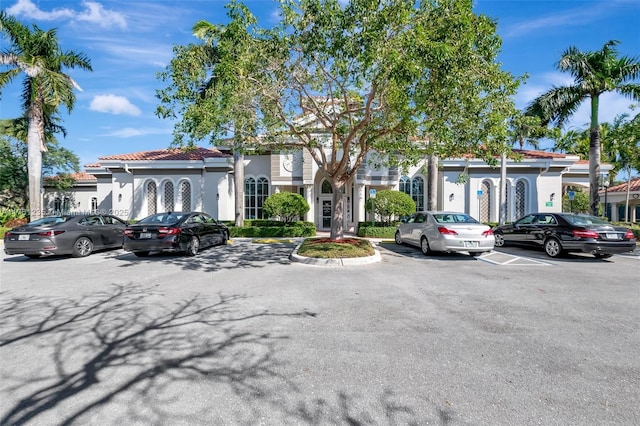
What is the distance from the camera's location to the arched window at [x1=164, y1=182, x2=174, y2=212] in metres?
21.2

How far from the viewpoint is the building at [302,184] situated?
20.0 meters

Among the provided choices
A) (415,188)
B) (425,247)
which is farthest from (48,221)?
(415,188)

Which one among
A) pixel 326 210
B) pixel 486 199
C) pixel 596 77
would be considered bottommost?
pixel 326 210

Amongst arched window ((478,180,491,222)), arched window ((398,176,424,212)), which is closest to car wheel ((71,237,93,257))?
arched window ((398,176,424,212))

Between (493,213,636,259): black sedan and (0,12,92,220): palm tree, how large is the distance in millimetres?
22736

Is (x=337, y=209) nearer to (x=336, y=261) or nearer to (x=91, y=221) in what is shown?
(x=336, y=261)

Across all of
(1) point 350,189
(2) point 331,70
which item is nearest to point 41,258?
(2) point 331,70

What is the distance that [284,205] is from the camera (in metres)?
18.1

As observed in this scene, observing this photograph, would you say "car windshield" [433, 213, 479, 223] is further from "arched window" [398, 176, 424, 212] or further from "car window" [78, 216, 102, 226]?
"car window" [78, 216, 102, 226]

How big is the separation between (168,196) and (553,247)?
67.0 feet

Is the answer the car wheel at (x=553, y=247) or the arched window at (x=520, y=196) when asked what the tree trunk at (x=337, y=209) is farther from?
the arched window at (x=520, y=196)

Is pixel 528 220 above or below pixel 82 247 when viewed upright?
above

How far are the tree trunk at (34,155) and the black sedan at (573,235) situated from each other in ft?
80.5

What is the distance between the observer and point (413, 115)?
9.25 metres
